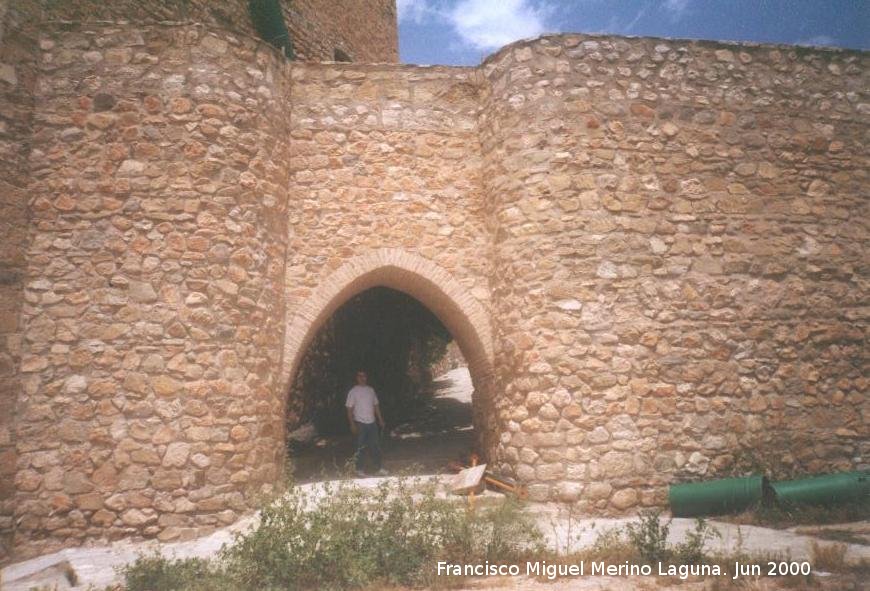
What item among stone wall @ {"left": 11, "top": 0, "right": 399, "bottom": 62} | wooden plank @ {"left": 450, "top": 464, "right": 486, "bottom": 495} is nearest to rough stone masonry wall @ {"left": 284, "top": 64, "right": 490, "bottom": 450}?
stone wall @ {"left": 11, "top": 0, "right": 399, "bottom": 62}

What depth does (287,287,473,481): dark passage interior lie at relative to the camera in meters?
8.39

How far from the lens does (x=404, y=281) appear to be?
640 centimetres

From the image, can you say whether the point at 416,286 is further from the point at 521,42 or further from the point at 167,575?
the point at 167,575

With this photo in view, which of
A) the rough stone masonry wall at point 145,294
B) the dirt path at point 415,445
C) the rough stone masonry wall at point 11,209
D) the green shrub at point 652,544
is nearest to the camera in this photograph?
the green shrub at point 652,544

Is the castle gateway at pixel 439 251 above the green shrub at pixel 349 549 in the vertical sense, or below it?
above

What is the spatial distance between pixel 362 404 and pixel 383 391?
4387 millimetres

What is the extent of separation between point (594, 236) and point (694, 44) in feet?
8.18

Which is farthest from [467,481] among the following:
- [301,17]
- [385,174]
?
[301,17]

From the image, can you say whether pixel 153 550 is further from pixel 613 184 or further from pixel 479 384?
pixel 613 184

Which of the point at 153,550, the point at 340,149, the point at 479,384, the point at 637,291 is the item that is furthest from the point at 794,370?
the point at 153,550

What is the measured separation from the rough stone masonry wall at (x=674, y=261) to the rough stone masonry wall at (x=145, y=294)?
2.61 m

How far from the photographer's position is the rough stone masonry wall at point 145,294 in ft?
15.5

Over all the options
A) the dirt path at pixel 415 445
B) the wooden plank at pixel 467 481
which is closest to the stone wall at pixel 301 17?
the wooden plank at pixel 467 481

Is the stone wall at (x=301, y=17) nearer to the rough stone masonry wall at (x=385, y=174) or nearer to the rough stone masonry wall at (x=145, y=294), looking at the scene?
the rough stone masonry wall at (x=145, y=294)
